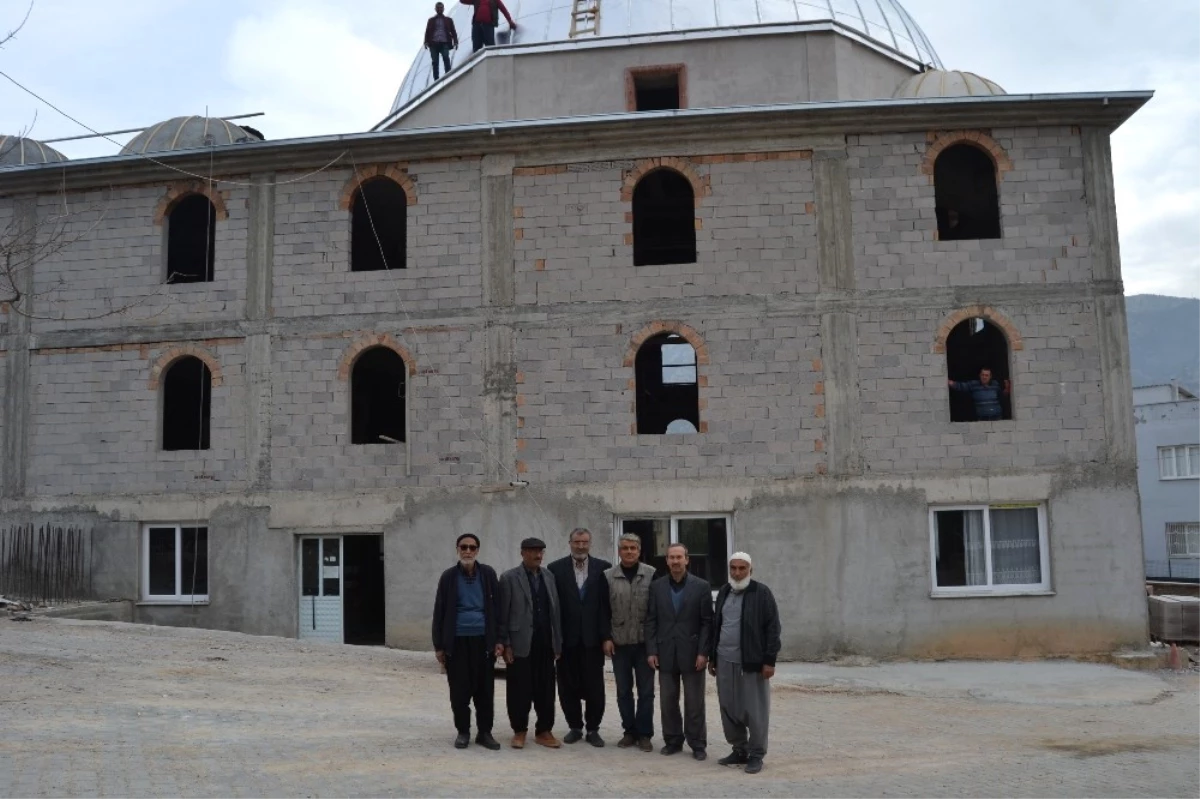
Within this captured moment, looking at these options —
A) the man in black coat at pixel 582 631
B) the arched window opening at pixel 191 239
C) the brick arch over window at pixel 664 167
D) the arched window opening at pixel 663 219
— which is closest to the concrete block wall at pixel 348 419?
the arched window opening at pixel 191 239

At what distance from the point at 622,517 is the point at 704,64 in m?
8.44

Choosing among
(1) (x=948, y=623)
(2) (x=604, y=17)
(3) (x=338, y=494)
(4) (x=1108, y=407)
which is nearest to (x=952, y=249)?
(4) (x=1108, y=407)

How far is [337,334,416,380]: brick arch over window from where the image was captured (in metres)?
16.8

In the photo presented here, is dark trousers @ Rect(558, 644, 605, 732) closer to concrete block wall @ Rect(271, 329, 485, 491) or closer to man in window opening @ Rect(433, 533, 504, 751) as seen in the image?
man in window opening @ Rect(433, 533, 504, 751)

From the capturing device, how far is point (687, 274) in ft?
54.2

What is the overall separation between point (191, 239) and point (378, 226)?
3113 mm

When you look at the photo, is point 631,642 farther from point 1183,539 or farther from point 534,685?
point 1183,539

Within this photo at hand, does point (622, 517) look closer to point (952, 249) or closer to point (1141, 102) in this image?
point (952, 249)

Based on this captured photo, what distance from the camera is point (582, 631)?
29.6ft

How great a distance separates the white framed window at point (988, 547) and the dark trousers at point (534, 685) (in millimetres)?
8497

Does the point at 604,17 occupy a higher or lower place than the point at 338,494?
higher

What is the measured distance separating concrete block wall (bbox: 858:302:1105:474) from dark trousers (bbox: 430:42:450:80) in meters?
10.6

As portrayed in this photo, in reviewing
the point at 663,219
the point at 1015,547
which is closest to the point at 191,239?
the point at 663,219

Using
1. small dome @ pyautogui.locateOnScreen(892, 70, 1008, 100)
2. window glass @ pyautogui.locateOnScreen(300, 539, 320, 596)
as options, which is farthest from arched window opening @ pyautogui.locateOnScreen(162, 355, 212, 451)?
small dome @ pyautogui.locateOnScreen(892, 70, 1008, 100)
